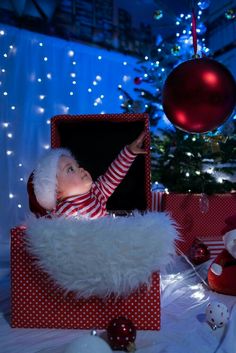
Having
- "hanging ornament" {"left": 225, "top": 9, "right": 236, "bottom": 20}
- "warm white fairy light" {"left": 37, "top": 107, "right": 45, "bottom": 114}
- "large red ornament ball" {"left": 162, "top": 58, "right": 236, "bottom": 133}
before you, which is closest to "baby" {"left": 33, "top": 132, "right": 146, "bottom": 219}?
"large red ornament ball" {"left": 162, "top": 58, "right": 236, "bottom": 133}

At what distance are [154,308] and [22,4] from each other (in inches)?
102

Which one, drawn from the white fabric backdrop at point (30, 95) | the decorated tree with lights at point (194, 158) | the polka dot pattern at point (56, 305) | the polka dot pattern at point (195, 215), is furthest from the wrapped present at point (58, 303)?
the white fabric backdrop at point (30, 95)

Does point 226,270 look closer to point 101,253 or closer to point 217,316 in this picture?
point 217,316

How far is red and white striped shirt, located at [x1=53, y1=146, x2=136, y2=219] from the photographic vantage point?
51.4 inches

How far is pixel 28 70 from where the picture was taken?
9.43 feet

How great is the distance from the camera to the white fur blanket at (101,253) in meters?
1.00

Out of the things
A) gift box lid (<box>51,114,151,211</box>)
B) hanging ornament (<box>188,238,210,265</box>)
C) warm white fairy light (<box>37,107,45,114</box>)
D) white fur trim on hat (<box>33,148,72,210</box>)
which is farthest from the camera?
warm white fairy light (<box>37,107,45,114</box>)

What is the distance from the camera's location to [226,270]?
1393 millimetres

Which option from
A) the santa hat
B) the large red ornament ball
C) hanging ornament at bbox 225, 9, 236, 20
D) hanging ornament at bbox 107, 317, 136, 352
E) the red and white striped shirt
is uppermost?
hanging ornament at bbox 225, 9, 236, 20

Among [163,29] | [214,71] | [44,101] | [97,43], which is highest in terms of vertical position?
[163,29]

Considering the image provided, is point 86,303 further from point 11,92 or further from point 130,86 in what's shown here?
point 130,86

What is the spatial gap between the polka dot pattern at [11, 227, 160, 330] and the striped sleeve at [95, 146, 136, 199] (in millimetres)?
486

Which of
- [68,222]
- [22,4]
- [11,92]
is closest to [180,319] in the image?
[68,222]

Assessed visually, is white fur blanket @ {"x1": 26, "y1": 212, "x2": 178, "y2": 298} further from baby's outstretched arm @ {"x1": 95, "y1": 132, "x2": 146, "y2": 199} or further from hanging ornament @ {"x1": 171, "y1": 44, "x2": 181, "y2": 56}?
hanging ornament @ {"x1": 171, "y1": 44, "x2": 181, "y2": 56}
